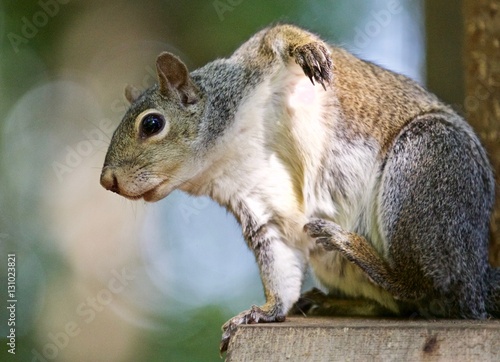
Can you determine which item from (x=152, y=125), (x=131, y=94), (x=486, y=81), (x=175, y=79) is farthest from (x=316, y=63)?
(x=486, y=81)

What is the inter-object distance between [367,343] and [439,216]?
0.71 metres

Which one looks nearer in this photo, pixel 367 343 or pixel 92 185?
pixel 367 343

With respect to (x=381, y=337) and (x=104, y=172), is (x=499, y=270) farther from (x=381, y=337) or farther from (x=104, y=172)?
(x=104, y=172)

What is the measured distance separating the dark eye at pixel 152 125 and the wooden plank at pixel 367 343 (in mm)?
1012

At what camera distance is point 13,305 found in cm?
554

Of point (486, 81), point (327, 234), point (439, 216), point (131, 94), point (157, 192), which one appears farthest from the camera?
point (486, 81)

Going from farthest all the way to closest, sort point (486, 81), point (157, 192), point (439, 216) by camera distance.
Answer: point (486, 81) < point (157, 192) < point (439, 216)

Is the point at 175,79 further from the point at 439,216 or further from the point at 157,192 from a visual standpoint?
the point at 439,216

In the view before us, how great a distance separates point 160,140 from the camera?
3223 mm

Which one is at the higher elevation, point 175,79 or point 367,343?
point 175,79

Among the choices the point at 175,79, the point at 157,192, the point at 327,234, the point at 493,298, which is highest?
the point at 175,79

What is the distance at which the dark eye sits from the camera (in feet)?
10.7

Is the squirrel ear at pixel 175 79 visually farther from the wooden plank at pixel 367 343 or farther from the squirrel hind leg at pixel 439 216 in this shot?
the wooden plank at pixel 367 343

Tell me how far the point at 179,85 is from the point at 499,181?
172 centimetres
